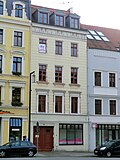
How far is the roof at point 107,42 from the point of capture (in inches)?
1807

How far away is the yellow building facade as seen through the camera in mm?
38344

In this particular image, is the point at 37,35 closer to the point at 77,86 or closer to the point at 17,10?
the point at 17,10

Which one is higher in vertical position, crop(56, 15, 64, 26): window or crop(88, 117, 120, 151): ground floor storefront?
crop(56, 15, 64, 26): window

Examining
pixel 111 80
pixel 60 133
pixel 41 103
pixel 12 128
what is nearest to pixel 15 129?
pixel 12 128

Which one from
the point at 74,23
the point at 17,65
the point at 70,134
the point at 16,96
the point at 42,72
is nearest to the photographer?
the point at 16,96

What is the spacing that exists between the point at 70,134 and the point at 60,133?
53.3 inches

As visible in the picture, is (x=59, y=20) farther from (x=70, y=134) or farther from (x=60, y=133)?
(x=70, y=134)

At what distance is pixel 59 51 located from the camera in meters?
42.4

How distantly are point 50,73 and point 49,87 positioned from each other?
1633 millimetres

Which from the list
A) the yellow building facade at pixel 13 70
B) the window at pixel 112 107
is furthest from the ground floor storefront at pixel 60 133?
the window at pixel 112 107

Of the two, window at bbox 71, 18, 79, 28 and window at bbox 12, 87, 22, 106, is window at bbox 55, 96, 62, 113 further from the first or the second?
window at bbox 71, 18, 79, 28

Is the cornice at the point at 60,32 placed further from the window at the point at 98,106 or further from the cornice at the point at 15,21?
the window at the point at 98,106

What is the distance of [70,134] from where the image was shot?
137 ft

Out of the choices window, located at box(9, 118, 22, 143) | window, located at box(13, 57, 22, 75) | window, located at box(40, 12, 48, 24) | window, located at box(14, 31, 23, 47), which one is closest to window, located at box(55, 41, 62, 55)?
window, located at box(40, 12, 48, 24)
